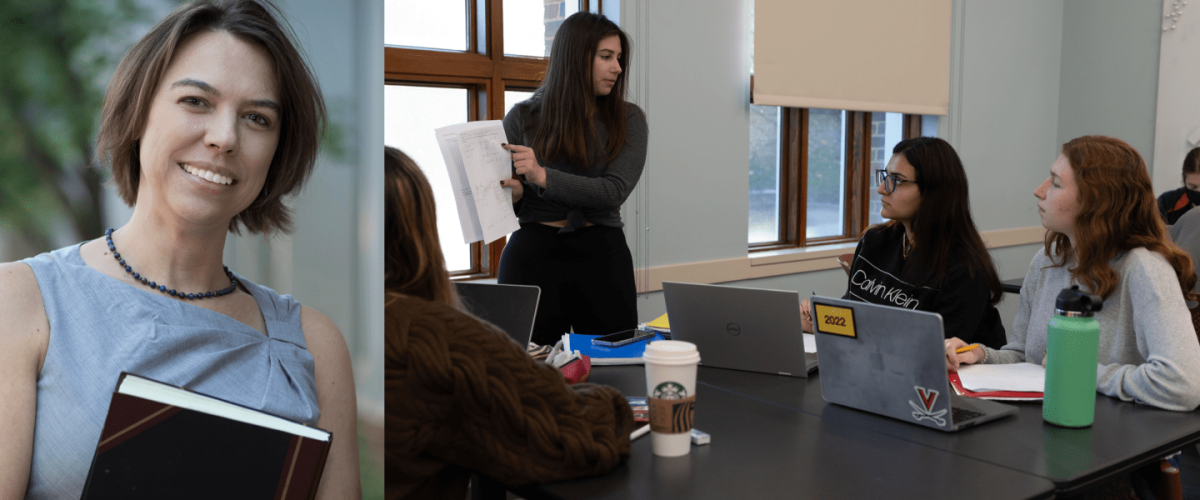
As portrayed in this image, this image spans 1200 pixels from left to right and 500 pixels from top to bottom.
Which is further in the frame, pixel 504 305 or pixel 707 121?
pixel 707 121

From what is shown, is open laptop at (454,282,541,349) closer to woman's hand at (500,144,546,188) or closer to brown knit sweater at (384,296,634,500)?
brown knit sweater at (384,296,634,500)

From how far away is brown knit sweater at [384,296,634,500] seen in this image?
2.83 ft

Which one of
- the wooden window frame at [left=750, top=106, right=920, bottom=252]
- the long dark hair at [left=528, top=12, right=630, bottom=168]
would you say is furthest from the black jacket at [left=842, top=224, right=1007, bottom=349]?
the wooden window frame at [left=750, top=106, right=920, bottom=252]

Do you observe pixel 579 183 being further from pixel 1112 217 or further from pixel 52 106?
pixel 52 106

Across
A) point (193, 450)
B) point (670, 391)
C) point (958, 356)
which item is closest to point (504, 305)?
point (670, 391)

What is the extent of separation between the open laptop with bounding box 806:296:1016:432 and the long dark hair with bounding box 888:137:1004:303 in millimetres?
823

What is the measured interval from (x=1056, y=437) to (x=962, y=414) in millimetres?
141

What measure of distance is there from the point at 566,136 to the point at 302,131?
185 cm

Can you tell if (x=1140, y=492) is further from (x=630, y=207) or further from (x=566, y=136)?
(x=630, y=207)

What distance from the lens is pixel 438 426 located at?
955 mm

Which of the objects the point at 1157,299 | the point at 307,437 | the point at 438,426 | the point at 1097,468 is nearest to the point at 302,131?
the point at 307,437

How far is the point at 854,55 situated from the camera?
4.55m

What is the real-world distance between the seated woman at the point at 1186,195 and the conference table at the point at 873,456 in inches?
133

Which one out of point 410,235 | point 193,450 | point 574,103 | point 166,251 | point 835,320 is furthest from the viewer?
point 574,103
